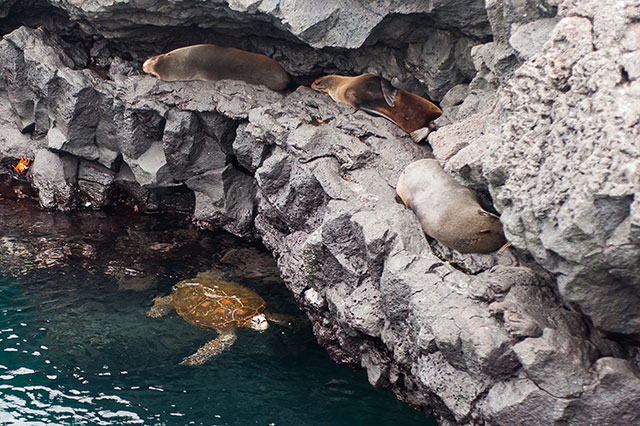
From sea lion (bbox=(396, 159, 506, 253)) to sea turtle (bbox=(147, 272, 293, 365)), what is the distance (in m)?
2.19

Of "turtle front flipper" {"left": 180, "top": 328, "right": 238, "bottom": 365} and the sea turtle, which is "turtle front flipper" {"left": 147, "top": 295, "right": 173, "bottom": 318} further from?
"turtle front flipper" {"left": 180, "top": 328, "right": 238, "bottom": 365}

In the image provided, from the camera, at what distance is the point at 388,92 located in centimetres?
767

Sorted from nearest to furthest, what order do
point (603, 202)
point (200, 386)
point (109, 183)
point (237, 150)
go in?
point (603, 202) → point (200, 386) → point (237, 150) → point (109, 183)

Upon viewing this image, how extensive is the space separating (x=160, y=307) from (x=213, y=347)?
104cm

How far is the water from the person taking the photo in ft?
18.3

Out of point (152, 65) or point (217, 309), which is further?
point (152, 65)

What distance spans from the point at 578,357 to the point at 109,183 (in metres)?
7.67

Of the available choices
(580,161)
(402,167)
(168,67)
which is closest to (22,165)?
(168,67)

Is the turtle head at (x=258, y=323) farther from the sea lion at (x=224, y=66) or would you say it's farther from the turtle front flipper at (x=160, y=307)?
the sea lion at (x=224, y=66)

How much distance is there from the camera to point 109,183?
9695 mm

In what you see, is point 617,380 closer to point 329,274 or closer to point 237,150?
point 329,274

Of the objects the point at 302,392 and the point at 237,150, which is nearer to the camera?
the point at 302,392

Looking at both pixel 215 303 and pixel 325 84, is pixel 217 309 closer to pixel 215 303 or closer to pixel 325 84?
pixel 215 303

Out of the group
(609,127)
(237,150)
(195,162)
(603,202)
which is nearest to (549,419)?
(603,202)
